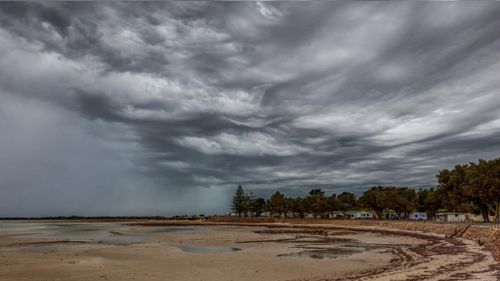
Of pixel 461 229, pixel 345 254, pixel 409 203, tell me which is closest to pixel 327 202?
pixel 409 203

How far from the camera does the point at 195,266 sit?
3067 centimetres

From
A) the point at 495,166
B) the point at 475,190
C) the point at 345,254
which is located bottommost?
the point at 345,254

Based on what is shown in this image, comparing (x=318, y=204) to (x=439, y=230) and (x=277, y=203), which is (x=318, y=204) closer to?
(x=277, y=203)

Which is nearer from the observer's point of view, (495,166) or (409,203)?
(495,166)

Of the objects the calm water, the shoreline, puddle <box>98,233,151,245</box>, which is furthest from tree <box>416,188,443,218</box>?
puddle <box>98,233,151,245</box>

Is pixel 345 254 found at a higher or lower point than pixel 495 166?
lower

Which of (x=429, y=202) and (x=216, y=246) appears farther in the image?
(x=429, y=202)

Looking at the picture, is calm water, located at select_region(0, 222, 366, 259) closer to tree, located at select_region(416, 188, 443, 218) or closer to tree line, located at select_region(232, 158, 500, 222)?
tree line, located at select_region(232, 158, 500, 222)

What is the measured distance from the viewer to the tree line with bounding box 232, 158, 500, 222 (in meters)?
71.2

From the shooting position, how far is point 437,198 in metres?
113

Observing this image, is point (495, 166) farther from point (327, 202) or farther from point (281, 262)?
point (327, 202)

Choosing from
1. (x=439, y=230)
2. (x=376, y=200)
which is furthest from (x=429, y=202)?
(x=439, y=230)

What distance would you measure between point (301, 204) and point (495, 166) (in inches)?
3895

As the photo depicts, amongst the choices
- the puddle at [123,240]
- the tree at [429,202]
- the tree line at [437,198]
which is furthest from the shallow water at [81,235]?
the tree at [429,202]
